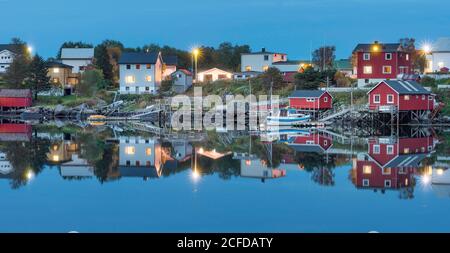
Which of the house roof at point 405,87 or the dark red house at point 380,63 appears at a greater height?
the dark red house at point 380,63

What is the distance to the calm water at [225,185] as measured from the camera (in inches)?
701

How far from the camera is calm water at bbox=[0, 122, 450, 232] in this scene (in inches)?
701

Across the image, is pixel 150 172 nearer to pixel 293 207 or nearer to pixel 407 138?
pixel 293 207

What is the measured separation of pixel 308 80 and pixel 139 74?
2157cm

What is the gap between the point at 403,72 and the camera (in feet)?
214

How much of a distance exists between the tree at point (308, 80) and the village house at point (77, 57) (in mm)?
38127

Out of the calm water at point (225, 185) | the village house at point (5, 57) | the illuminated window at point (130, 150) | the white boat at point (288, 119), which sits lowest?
the calm water at point (225, 185)

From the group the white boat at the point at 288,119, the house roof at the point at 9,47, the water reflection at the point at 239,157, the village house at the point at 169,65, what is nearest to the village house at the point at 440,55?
the white boat at the point at 288,119

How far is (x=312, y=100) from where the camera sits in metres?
59.3

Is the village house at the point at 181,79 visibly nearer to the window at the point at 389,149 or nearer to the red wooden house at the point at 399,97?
the red wooden house at the point at 399,97

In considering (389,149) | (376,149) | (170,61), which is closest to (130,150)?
(376,149)

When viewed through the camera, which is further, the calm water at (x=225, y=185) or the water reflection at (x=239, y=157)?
the water reflection at (x=239, y=157)

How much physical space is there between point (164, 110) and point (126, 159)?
36.4m
